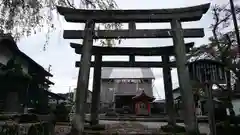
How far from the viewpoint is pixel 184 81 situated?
21.7 feet

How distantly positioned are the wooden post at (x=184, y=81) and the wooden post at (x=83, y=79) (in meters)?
2.78

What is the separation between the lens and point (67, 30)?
7289 mm

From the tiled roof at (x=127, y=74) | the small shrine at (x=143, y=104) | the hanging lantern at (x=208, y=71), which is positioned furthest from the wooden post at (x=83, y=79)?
the tiled roof at (x=127, y=74)

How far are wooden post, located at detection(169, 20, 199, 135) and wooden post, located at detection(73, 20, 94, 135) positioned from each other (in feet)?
9.11

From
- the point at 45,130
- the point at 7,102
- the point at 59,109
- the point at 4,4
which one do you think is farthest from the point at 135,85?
the point at 4,4

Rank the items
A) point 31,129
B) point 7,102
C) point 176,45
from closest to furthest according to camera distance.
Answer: point 31,129 < point 176,45 < point 7,102

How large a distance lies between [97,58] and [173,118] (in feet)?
14.3

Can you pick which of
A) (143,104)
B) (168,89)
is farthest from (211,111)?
(143,104)

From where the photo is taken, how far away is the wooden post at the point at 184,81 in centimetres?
624

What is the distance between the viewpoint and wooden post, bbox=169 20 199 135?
6.24 metres

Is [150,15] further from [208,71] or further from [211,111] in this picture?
[211,111]

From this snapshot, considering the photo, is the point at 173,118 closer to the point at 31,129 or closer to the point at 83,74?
the point at 83,74

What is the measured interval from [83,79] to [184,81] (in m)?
3.10

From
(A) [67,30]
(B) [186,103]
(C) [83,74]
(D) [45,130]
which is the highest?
(A) [67,30]
